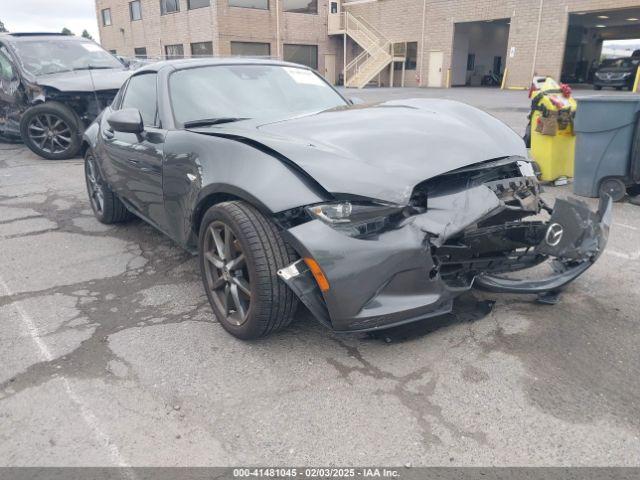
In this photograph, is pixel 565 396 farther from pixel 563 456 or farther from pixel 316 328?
pixel 316 328

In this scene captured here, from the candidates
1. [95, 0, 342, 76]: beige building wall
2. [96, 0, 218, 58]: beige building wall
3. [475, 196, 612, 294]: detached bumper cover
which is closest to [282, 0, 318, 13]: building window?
[95, 0, 342, 76]: beige building wall


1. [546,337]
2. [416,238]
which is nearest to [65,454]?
[416,238]

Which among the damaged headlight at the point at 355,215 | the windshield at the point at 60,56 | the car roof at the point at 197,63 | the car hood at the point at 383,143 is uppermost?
the windshield at the point at 60,56

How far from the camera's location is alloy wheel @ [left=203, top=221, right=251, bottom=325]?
2.80 meters

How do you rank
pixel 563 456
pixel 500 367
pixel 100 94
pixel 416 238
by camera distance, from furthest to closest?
1. pixel 100 94
2. pixel 500 367
3. pixel 416 238
4. pixel 563 456

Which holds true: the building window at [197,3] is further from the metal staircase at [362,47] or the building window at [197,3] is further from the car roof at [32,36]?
the car roof at [32,36]

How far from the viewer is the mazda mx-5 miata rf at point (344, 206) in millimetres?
2420

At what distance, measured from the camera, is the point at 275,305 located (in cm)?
262

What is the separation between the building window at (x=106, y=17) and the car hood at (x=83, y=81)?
113ft

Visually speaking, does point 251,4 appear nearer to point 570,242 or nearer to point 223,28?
point 223,28

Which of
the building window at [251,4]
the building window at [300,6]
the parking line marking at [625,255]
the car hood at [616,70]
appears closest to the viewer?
the parking line marking at [625,255]

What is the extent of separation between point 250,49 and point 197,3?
395cm

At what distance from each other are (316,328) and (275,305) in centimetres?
51

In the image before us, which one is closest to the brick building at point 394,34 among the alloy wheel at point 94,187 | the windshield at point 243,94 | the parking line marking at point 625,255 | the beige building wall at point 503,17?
the beige building wall at point 503,17
